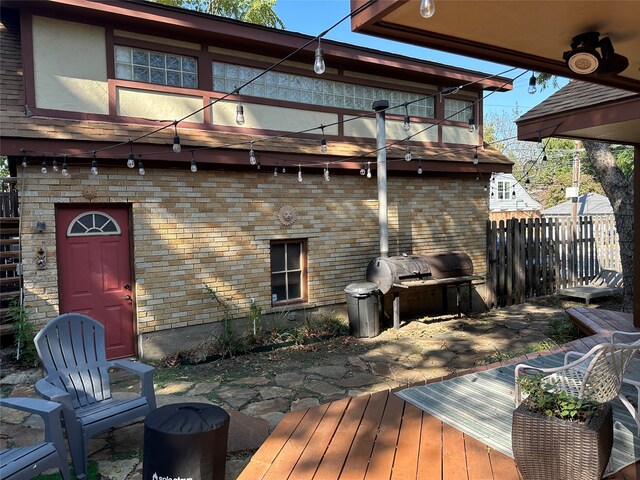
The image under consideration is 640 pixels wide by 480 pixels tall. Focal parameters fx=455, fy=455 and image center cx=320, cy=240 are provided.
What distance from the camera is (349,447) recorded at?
3141mm

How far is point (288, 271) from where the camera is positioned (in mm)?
8273

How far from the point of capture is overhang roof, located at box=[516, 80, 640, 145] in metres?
4.49

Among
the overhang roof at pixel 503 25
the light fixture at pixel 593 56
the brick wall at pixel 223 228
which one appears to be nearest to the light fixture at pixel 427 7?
the overhang roof at pixel 503 25

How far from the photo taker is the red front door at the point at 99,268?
6.38m

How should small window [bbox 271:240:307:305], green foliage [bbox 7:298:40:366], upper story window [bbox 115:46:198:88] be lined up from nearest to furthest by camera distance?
green foliage [bbox 7:298:40:366], upper story window [bbox 115:46:198:88], small window [bbox 271:240:307:305]

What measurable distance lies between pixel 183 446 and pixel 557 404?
7.51 feet

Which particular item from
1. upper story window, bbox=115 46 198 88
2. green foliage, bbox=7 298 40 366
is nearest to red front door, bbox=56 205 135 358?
green foliage, bbox=7 298 40 366

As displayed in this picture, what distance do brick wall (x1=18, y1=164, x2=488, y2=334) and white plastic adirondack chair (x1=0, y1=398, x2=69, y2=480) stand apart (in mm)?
3300

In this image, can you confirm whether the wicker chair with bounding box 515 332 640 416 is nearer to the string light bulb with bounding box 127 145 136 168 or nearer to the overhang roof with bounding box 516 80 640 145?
the overhang roof with bounding box 516 80 640 145

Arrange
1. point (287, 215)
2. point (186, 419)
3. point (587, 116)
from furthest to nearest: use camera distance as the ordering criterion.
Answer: point (287, 215), point (587, 116), point (186, 419)

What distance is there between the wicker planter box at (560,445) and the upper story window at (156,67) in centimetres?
663

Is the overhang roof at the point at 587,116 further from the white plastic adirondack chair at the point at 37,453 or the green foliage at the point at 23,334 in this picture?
the green foliage at the point at 23,334

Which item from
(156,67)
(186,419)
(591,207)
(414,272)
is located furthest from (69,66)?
(591,207)

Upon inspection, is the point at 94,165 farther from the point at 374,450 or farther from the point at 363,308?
the point at 374,450
